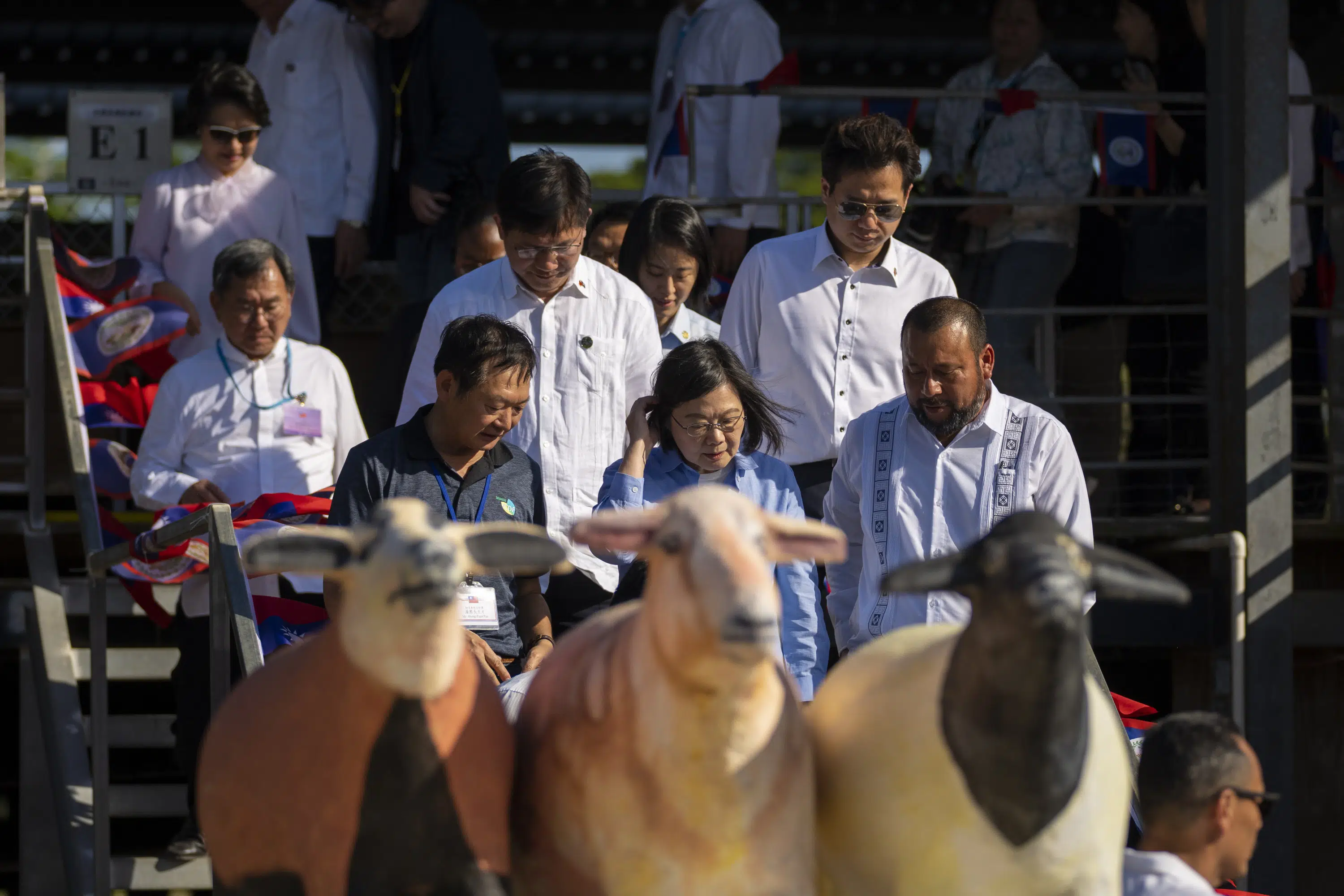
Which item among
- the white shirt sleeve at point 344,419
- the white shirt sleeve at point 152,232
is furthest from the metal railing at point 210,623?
the white shirt sleeve at point 152,232

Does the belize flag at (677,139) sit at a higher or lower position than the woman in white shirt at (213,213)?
higher

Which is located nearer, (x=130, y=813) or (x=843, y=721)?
(x=843, y=721)

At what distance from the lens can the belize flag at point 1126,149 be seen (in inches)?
275

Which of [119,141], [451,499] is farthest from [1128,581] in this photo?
[119,141]

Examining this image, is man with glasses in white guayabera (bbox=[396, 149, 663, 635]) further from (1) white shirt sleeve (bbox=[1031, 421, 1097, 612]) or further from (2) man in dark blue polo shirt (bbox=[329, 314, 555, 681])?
(1) white shirt sleeve (bbox=[1031, 421, 1097, 612])

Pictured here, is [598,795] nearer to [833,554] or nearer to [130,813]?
[833,554]

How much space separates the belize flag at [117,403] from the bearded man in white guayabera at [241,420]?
0.72m

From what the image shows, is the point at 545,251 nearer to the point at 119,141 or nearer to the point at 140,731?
the point at 140,731

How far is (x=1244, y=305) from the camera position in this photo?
22.5 ft

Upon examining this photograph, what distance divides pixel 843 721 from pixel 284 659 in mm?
755

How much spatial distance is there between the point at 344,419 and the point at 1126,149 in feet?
11.5

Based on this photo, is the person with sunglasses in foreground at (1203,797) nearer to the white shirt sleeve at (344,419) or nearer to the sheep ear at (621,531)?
the sheep ear at (621,531)

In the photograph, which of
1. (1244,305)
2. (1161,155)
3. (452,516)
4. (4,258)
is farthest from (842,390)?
(4,258)

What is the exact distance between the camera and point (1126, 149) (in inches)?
276
